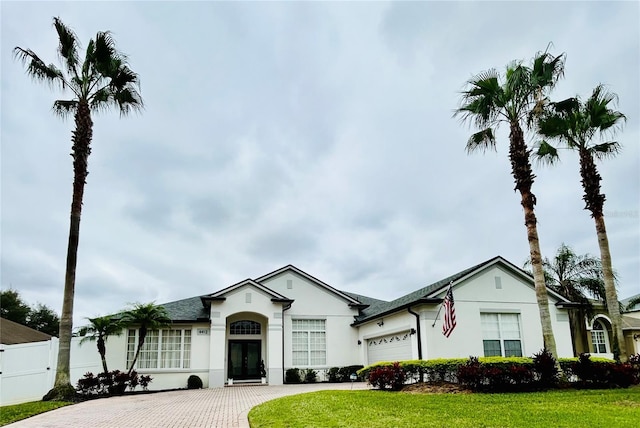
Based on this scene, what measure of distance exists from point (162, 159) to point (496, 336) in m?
15.9

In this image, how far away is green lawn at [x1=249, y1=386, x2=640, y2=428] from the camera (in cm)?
828

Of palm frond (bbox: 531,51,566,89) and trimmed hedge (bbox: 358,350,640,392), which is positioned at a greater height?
palm frond (bbox: 531,51,566,89)

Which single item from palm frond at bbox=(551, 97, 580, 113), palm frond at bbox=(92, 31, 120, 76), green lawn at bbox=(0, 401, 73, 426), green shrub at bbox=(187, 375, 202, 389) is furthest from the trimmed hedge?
palm frond at bbox=(92, 31, 120, 76)

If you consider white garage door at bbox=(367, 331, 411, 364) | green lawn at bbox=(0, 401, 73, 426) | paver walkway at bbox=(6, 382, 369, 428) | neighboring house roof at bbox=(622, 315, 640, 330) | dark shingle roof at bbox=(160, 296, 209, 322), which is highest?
dark shingle roof at bbox=(160, 296, 209, 322)

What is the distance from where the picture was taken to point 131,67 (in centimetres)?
1905

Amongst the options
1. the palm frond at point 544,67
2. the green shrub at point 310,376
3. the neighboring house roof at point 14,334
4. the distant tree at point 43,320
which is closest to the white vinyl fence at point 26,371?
the neighboring house roof at point 14,334

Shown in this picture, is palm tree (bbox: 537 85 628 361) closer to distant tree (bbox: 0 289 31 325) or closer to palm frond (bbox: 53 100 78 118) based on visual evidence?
palm frond (bbox: 53 100 78 118)

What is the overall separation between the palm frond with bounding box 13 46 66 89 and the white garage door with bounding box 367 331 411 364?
1726 cm

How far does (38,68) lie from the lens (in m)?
17.9

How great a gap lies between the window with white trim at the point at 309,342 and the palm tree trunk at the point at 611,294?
1327cm

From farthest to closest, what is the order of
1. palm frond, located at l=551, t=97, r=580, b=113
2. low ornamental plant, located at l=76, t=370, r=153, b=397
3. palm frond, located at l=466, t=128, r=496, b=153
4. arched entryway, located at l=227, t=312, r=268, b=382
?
arched entryway, located at l=227, t=312, r=268, b=382
low ornamental plant, located at l=76, t=370, r=153, b=397
palm frond, located at l=466, t=128, r=496, b=153
palm frond, located at l=551, t=97, r=580, b=113

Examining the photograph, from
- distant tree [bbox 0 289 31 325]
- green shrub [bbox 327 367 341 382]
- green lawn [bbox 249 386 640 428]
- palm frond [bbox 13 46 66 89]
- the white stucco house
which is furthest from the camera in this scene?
distant tree [bbox 0 289 31 325]

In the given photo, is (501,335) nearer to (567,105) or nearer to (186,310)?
(567,105)

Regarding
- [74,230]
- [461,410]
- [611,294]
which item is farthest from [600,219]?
[74,230]
